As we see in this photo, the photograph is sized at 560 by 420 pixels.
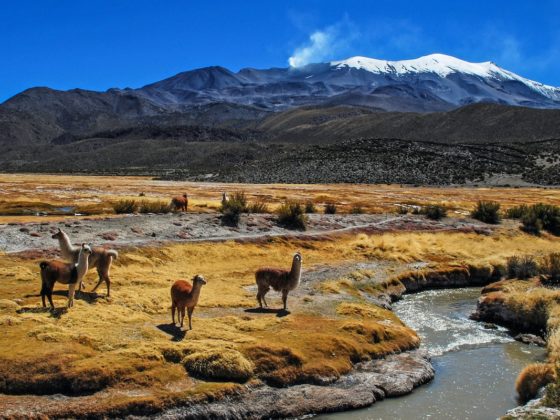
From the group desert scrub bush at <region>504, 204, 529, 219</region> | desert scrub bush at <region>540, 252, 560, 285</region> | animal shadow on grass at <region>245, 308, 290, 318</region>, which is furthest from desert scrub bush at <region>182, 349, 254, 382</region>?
desert scrub bush at <region>504, 204, 529, 219</region>

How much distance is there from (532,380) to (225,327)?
9.14m

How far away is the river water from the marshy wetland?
172 mm

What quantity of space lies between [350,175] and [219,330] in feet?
325

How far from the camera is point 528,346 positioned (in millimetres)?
21266

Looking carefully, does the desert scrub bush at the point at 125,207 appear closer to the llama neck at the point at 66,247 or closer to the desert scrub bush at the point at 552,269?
the llama neck at the point at 66,247

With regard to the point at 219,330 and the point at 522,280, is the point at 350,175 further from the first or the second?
the point at 219,330

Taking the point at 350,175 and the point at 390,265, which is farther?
the point at 350,175

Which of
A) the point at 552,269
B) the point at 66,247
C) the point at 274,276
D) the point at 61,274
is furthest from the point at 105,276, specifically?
the point at 552,269

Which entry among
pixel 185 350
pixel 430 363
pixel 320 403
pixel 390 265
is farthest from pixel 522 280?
pixel 185 350

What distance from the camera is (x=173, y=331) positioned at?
1784cm

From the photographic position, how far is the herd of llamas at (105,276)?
58.1 feet

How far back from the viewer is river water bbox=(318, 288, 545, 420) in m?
15.6

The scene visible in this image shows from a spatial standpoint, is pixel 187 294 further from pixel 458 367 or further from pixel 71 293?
pixel 458 367

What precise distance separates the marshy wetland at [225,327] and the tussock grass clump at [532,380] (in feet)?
1.28
